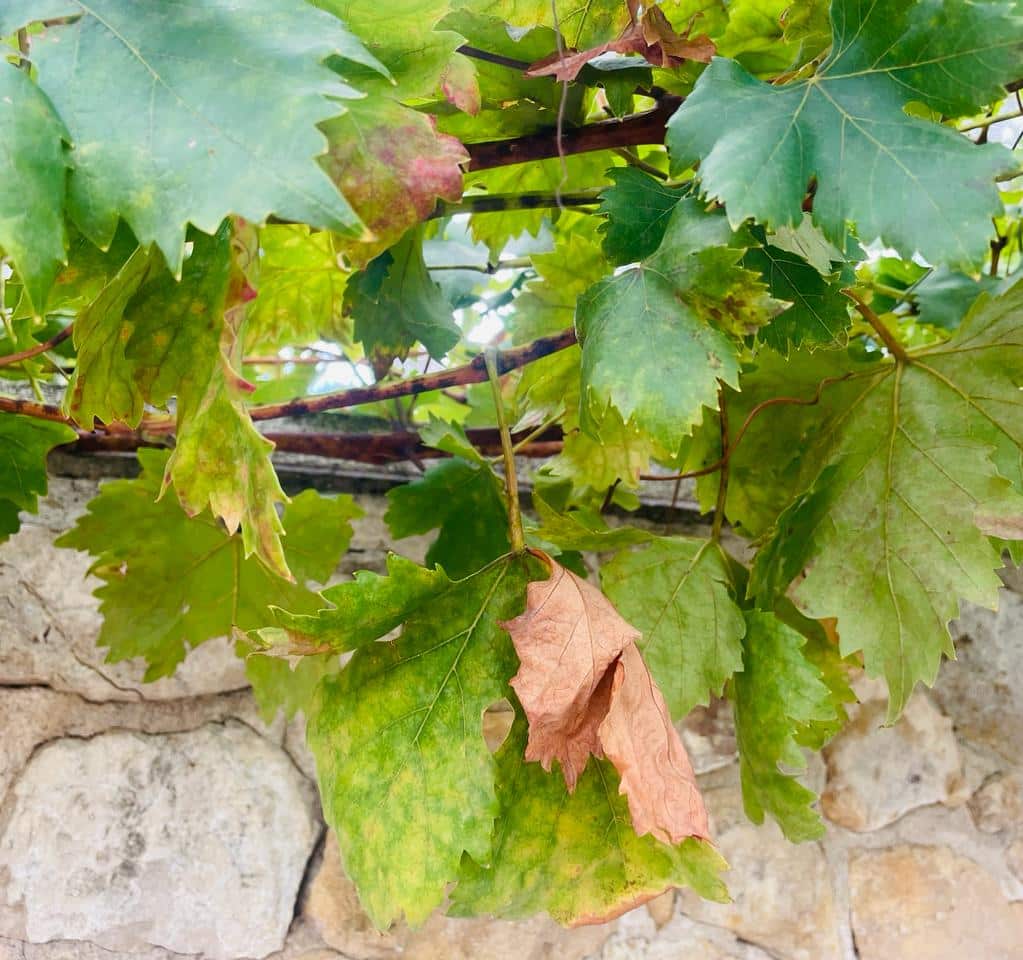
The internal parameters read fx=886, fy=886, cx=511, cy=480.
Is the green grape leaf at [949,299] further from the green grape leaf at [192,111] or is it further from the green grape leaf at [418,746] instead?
the green grape leaf at [192,111]

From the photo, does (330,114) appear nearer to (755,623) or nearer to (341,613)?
(341,613)

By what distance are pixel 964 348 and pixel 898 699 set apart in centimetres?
27

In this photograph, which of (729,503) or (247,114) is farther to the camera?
(729,503)

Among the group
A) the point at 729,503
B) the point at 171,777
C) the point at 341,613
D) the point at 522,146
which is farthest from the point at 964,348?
the point at 171,777

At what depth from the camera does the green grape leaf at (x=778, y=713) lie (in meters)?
0.59

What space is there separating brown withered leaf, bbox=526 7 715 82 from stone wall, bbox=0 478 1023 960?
1.96 ft

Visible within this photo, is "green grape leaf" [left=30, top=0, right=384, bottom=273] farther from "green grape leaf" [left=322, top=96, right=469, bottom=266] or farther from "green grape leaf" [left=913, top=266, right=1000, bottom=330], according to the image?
"green grape leaf" [left=913, top=266, right=1000, bottom=330]

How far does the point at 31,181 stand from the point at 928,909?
46.0 inches

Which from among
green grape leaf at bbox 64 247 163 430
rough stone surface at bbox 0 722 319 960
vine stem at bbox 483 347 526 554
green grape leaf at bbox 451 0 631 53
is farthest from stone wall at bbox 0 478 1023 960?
green grape leaf at bbox 451 0 631 53

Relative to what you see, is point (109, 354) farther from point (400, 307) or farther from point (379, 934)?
point (379, 934)

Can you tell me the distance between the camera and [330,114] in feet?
1.23

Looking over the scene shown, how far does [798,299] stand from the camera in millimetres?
551

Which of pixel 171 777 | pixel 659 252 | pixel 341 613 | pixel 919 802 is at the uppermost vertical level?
pixel 659 252

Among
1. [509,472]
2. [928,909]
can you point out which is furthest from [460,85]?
[928,909]
